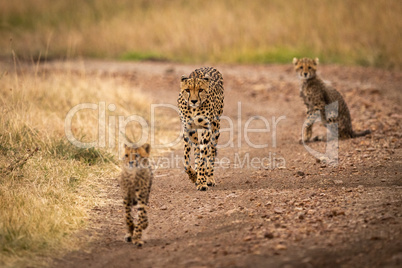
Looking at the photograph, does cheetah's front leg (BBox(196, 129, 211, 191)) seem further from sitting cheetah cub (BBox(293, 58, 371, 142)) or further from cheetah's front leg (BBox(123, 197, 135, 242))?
sitting cheetah cub (BBox(293, 58, 371, 142))

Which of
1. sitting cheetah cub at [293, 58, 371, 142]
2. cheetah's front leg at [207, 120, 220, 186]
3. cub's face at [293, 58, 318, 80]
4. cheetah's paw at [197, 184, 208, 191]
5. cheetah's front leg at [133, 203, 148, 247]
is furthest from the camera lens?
cub's face at [293, 58, 318, 80]

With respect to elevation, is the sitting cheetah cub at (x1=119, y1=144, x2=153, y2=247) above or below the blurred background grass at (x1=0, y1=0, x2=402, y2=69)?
below

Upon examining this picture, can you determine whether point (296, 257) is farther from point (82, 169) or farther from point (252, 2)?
point (252, 2)

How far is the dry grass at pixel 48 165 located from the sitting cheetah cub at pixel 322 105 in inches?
78.6

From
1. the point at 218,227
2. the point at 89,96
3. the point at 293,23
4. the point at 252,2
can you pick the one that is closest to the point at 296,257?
the point at 218,227

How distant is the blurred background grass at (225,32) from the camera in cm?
1226

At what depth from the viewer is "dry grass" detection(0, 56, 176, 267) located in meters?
3.88

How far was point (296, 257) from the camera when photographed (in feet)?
10.8

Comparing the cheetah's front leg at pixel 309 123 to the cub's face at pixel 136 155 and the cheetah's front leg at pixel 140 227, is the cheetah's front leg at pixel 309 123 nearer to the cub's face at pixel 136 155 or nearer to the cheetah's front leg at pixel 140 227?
the cub's face at pixel 136 155

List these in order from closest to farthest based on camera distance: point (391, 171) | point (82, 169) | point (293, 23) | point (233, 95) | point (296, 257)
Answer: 1. point (296, 257)
2. point (391, 171)
3. point (82, 169)
4. point (233, 95)
5. point (293, 23)

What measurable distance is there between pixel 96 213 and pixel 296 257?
1.98 m

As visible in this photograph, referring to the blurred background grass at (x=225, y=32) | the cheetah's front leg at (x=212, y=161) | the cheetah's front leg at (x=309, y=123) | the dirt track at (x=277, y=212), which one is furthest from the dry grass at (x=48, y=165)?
the blurred background grass at (x=225, y=32)

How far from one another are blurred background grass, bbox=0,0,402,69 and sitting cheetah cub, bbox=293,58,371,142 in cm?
513

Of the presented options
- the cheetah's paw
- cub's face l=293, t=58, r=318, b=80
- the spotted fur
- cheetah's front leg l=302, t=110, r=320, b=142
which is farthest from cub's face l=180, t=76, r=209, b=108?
cub's face l=293, t=58, r=318, b=80
